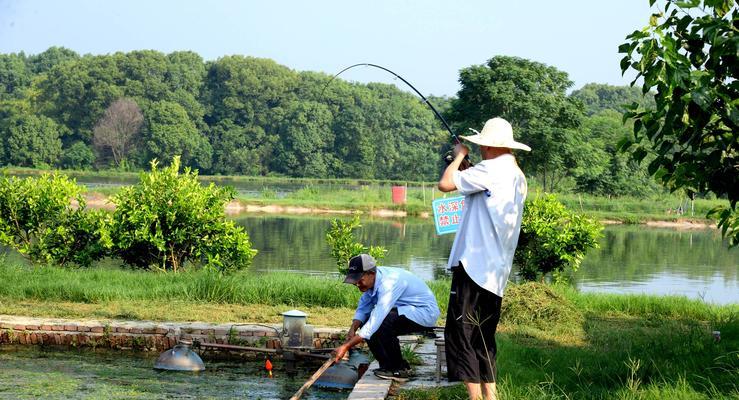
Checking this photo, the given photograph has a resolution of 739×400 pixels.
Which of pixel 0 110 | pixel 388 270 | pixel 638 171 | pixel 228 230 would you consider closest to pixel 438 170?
pixel 638 171

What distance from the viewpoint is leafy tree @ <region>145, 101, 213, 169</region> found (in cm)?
7031

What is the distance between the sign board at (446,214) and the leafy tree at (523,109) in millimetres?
25115

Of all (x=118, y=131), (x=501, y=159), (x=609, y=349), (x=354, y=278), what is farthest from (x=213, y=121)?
(x=501, y=159)

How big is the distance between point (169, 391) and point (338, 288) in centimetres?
367

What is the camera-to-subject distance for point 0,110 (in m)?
80.0

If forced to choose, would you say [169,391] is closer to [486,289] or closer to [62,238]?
[486,289]

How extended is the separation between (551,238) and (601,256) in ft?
39.2

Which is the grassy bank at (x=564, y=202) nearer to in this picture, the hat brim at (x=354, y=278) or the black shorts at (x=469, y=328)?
the hat brim at (x=354, y=278)

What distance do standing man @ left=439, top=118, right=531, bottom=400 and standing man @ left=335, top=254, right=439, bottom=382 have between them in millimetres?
1281

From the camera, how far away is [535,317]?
9109 mm

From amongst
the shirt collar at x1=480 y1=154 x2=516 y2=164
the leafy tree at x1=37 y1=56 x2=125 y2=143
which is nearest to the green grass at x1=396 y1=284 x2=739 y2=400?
the shirt collar at x1=480 y1=154 x2=516 y2=164

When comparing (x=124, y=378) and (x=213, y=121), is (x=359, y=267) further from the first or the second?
(x=213, y=121)

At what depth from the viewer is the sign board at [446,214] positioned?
11172mm

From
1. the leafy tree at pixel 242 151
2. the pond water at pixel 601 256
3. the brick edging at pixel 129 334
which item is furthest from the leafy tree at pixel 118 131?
the brick edging at pixel 129 334
